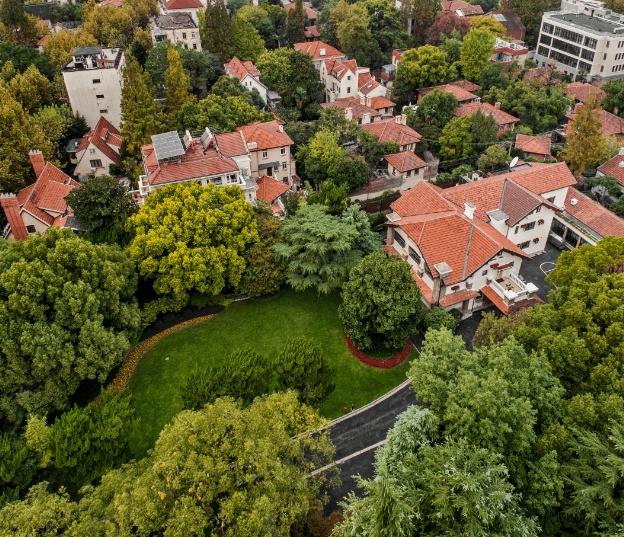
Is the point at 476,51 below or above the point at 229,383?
above

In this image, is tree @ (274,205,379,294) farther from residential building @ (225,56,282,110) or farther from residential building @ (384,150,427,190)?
residential building @ (225,56,282,110)

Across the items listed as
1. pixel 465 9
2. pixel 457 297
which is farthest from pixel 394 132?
pixel 465 9

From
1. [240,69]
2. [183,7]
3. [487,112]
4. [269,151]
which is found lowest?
[487,112]

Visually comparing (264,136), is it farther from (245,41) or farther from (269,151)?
(245,41)

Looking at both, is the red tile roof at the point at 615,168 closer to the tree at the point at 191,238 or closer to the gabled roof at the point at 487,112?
the gabled roof at the point at 487,112

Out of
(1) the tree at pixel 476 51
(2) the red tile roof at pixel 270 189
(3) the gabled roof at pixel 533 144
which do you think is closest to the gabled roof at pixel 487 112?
(3) the gabled roof at pixel 533 144

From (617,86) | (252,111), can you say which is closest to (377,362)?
(252,111)
